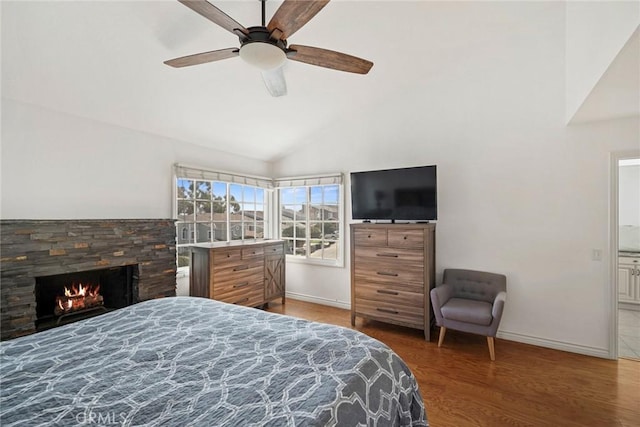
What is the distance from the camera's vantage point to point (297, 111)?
3.86 m

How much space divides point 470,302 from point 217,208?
143 inches

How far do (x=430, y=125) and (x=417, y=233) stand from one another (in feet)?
4.85

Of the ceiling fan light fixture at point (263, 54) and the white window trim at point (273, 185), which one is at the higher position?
the ceiling fan light fixture at point (263, 54)

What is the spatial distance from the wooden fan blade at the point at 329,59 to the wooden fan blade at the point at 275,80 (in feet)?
0.81

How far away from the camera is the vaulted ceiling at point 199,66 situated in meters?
2.11

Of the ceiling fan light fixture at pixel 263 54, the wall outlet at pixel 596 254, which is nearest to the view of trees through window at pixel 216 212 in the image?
the ceiling fan light fixture at pixel 263 54

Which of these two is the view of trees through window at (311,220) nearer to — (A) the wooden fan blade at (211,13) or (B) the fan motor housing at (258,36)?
(B) the fan motor housing at (258,36)

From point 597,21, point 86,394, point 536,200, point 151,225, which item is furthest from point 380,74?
point 86,394

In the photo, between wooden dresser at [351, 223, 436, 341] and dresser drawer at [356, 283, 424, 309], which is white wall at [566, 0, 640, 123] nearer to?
wooden dresser at [351, 223, 436, 341]

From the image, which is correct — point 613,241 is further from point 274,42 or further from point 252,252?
point 252,252

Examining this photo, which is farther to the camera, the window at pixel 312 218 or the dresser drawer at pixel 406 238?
the window at pixel 312 218

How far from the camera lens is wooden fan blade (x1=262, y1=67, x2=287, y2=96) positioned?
2176 mm

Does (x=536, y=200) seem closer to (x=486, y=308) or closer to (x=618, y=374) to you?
(x=486, y=308)

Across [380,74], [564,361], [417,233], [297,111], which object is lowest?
[564,361]
